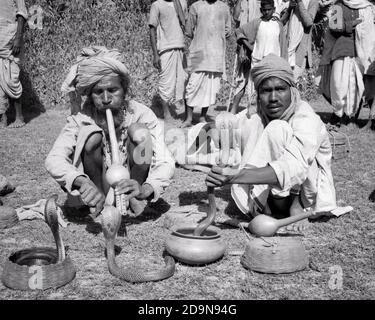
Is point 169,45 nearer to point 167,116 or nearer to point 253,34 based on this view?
point 167,116

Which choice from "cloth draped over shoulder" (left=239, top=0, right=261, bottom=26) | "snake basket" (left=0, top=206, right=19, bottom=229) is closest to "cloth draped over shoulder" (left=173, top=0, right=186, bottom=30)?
"cloth draped over shoulder" (left=239, top=0, right=261, bottom=26)

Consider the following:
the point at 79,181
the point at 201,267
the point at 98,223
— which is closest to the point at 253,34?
the point at 98,223

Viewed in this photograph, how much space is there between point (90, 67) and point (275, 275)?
1.86 m

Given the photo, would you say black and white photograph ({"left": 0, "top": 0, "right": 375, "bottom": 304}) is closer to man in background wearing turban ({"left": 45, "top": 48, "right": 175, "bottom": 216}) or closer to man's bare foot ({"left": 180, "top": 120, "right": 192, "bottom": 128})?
man in background wearing turban ({"left": 45, "top": 48, "right": 175, "bottom": 216})

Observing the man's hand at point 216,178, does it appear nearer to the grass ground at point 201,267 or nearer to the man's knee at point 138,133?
the grass ground at point 201,267

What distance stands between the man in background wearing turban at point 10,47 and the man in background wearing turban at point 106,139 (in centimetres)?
415

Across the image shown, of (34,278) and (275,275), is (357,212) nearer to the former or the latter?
(275,275)

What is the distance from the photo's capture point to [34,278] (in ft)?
8.73

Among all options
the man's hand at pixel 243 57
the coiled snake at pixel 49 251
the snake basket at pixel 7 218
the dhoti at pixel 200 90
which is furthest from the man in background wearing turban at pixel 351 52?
the coiled snake at pixel 49 251

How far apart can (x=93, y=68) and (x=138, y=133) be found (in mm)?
541

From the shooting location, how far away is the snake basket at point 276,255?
2904 mm
